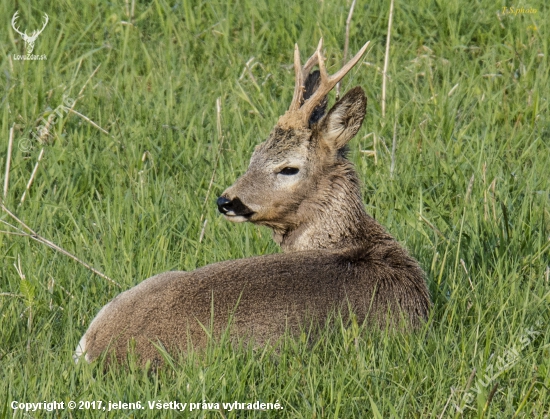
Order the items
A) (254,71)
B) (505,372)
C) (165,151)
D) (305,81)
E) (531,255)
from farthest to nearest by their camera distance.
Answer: (254,71), (165,151), (305,81), (531,255), (505,372)

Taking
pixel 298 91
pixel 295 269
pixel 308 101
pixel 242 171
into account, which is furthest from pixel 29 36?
pixel 295 269

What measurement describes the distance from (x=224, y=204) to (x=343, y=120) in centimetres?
78

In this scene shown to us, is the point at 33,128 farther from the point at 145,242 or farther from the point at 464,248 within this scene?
the point at 464,248

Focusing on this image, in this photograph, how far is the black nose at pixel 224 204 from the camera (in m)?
4.77

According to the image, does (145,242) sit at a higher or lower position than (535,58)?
lower

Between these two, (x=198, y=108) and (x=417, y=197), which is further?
(x=198, y=108)

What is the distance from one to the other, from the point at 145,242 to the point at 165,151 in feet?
3.85

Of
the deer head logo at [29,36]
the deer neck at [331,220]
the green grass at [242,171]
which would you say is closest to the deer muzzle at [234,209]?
the deer neck at [331,220]

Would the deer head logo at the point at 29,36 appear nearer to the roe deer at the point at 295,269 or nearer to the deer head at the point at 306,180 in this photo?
the roe deer at the point at 295,269

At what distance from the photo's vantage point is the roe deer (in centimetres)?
375

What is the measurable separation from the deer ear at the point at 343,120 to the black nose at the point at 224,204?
0.63 metres

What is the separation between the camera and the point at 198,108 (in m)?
6.89

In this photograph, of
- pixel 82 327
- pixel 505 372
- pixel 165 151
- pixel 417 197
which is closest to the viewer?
pixel 505 372

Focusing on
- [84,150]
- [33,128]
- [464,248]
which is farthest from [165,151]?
[464,248]
